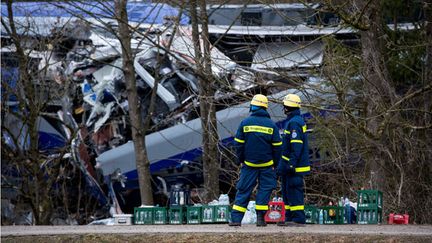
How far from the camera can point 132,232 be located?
40.4ft

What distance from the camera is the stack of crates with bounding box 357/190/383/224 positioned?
13.4m

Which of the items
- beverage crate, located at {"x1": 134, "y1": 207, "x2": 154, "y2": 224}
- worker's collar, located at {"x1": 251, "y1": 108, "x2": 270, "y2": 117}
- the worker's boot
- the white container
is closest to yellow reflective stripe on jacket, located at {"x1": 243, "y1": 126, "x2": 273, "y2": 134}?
worker's collar, located at {"x1": 251, "y1": 108, "x2": 270, "y2": 117}

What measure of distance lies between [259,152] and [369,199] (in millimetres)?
1996

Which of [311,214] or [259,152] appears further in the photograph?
[311,214]

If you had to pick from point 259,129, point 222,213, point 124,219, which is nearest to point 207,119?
point 124,219

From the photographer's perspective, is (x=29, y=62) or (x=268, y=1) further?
(x=29, y=62)

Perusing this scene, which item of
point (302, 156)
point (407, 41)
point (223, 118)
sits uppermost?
point (407, 41)

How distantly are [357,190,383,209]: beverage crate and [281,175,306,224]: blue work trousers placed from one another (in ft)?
3.50

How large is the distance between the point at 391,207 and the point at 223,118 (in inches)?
229

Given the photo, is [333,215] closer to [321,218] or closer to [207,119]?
[321,218]

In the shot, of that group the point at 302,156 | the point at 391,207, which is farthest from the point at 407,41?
the point at 302,156

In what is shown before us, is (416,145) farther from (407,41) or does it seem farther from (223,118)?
(223,118)

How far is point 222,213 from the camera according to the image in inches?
547

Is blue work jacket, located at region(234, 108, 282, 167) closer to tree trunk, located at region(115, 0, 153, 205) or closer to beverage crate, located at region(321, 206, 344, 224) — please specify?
beverage crate, located at region(321, 206, 344, 224)
